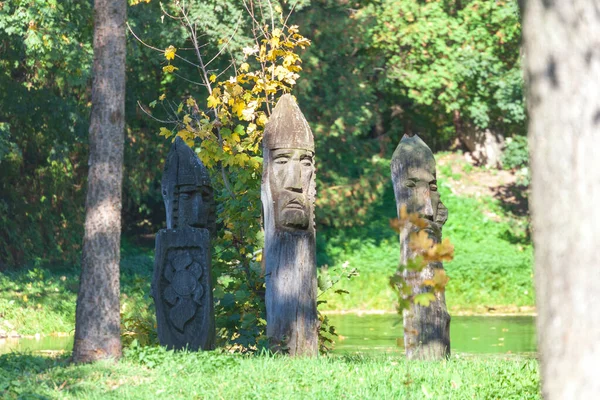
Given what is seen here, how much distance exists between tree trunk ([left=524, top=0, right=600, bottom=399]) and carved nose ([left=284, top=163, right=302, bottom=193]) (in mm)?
6901

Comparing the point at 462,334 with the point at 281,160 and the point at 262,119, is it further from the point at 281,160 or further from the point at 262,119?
the point at 281,160

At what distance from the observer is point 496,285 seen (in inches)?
1064

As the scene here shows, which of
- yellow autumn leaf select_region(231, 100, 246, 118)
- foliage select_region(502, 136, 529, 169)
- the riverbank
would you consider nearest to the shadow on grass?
foliage select_region(502, 136, 529, 169)

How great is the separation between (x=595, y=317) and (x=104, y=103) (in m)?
7.49

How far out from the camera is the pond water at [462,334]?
677 inches

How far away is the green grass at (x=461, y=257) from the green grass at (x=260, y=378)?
14.2m

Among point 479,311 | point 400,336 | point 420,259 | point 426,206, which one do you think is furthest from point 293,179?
point 479,311

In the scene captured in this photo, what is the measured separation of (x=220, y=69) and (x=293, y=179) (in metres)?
16.4

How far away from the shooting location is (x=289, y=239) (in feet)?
34.8

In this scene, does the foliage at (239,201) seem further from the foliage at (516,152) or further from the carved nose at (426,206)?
the foliage at (516,152)

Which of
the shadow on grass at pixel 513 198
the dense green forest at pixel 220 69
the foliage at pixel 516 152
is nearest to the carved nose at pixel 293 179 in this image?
the dense green forest at pixel 220 69

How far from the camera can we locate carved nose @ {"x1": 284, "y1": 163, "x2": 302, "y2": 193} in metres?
10.7

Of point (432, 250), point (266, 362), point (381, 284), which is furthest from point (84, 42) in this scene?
point (432, 250)

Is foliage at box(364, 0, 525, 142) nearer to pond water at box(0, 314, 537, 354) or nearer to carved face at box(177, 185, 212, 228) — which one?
pond water at box(0, 314, 537, 354)
